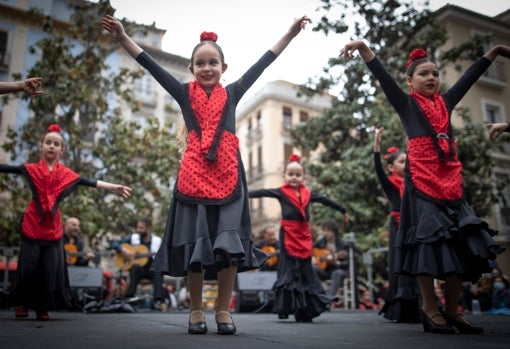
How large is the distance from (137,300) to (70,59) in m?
6.87

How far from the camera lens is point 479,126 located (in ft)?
39.5

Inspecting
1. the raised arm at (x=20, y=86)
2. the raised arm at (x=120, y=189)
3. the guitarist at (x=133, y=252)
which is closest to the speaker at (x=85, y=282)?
the guitarist at (x=133, y=252)

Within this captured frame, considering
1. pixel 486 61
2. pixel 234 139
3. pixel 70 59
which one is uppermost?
→ pixel 70 59

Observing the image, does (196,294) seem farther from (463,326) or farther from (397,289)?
(397,289)

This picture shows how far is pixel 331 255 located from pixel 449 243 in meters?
6.42

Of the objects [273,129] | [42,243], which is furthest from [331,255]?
[273,129]

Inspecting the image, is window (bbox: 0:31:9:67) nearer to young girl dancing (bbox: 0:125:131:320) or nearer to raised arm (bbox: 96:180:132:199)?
young girl dancing (bbox: 0:125:131:320)

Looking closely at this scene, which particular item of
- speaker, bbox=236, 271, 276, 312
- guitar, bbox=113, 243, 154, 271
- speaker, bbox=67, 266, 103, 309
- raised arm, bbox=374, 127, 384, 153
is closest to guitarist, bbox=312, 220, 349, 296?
speaker, bbox=236, 271, 276, 312

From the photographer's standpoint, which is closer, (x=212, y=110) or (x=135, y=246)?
(x=212, y=110)

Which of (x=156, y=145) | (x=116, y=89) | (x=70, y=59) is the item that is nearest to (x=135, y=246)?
(x=156, y=145)

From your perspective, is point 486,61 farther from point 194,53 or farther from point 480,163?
point 480,163

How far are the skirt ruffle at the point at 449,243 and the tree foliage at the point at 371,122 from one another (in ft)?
28.4

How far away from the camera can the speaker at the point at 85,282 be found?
24.9ft

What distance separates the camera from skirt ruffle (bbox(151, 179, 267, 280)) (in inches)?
106
